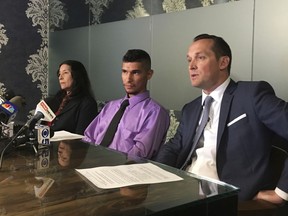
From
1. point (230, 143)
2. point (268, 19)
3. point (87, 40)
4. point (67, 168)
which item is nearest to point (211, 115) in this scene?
point (230, 143)

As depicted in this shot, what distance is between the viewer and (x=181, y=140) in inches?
75.7

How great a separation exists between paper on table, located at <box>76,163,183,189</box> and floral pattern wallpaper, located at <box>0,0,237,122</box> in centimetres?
244

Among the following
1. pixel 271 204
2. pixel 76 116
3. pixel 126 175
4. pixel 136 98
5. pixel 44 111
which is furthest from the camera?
pixel 76 116

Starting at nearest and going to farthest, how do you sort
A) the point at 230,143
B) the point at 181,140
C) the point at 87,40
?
the point at 230,143, the point at 181,140, the point at 87,40

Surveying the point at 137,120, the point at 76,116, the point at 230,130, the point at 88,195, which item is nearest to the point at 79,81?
the point at 76,116

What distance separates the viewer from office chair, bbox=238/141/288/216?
1323mm

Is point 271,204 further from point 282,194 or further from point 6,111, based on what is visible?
point 6,111

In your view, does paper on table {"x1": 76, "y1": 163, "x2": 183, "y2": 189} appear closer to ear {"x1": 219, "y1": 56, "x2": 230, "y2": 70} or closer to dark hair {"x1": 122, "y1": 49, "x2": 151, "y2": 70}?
ear {"x1": 219, "y1": 56, "x2": 230, "y2": 70}

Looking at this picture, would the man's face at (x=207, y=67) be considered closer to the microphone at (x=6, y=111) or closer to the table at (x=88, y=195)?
the table at (x=88, y=195)

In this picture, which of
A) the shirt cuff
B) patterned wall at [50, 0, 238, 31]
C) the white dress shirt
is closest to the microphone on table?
the white dress shirt

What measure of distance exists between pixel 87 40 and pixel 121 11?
0.50 metres

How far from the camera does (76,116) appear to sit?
2902 millimetres

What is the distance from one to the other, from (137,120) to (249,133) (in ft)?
2.49

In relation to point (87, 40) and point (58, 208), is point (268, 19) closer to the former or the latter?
point (58, 208)
